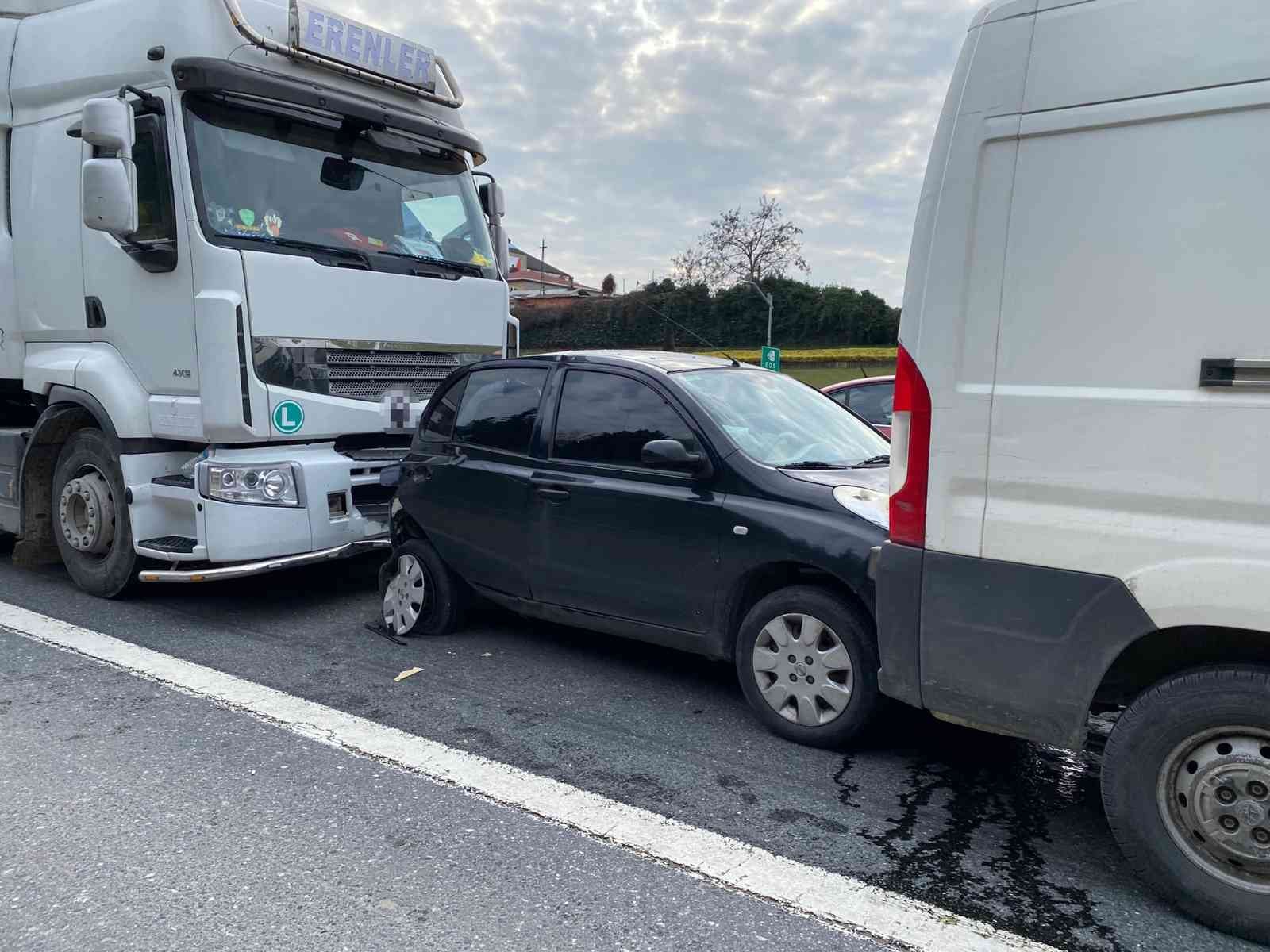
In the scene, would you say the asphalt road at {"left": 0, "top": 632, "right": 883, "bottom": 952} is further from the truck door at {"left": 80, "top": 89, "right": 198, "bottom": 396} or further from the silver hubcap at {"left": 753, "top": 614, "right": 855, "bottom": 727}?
the truck door at {"left": 80, "top": 89, "right": 198, "bottom": 396}

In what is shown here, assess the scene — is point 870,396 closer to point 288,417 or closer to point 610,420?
point 610,420

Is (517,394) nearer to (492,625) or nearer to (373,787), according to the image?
(492,625)

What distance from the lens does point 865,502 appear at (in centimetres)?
419

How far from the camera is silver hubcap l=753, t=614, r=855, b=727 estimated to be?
4051mm

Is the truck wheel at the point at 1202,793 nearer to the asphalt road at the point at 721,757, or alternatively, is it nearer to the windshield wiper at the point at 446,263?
the asphalt road at the point at 721,757

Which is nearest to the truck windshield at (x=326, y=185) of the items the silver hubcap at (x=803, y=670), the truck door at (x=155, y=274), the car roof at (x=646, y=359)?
the truck door at (x=155, y=274)

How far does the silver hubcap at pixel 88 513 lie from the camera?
636cm

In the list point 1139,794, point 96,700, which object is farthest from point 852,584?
point 96,700

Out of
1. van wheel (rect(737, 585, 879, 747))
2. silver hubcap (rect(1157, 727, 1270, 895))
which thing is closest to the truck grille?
van wheel (rect(737, 585, 879, 747))

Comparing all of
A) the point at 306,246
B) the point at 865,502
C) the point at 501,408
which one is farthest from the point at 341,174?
the point at 865,502

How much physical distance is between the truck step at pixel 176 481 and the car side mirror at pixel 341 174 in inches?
80.4

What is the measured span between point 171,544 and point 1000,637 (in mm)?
4930

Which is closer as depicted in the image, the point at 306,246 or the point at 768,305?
the point at 306,246

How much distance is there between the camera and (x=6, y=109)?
21.7ft
